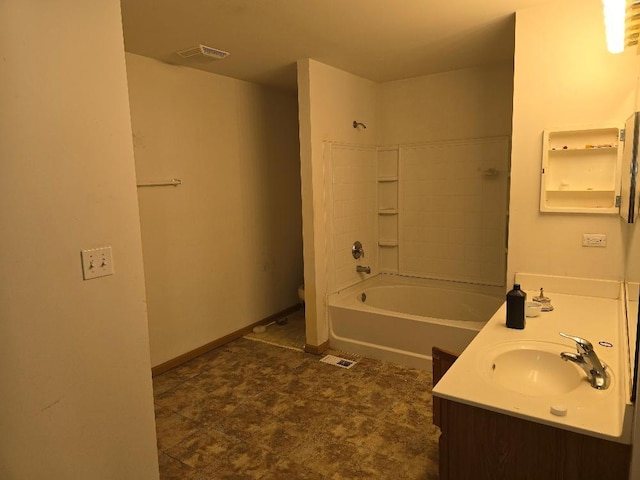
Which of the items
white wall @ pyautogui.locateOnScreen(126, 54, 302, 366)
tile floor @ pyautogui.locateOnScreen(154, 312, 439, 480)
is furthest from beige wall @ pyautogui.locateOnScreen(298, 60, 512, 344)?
white wall @ pyautogui.locateOnScreen(126, 54, 302, 366)

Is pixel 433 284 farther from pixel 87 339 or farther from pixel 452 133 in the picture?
pixel 87 339

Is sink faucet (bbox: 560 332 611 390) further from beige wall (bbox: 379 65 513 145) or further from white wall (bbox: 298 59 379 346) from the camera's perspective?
beige wall (bbox: 379 65 513 145)

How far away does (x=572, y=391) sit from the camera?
1.44m

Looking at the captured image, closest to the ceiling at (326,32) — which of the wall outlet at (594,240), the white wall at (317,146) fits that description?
the white wall at (317,146)

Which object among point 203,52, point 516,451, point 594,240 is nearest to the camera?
point 516,451

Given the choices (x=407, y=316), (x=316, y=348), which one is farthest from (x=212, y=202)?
(x=407, y=316)

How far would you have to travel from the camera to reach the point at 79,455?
5.32 ft

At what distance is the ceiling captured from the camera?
7.80 ft

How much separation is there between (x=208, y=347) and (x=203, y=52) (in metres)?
2.38

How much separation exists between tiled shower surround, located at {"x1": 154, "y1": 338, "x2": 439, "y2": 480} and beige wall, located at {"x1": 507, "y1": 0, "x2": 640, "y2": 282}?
3.74 ft

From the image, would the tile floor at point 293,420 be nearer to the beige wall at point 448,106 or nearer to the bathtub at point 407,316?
the bathtub at point 407,316

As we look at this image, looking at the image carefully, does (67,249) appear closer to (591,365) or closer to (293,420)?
(293,420)

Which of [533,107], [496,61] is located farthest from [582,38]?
[496,61]

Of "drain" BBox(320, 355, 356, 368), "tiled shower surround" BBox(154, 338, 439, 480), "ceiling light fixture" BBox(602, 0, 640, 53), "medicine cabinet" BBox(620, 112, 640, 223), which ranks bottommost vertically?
"tiled shower surround" BBox(154, 338, 439, 480)
